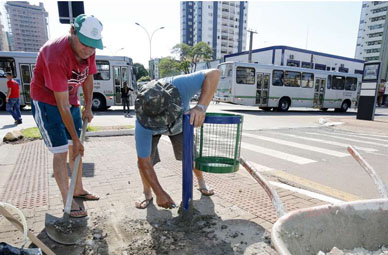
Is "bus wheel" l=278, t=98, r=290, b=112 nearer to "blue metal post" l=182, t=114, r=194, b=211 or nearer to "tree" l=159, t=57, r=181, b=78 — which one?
"blue metal post" l=182, t=114, r=194, b=211

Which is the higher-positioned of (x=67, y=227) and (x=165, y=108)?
(x=165, y=108)

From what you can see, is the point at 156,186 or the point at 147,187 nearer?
the point at 156,186

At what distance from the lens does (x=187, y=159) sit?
231cm

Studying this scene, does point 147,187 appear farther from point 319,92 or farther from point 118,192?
point 319,92

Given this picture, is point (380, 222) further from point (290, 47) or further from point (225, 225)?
point (290, 47)

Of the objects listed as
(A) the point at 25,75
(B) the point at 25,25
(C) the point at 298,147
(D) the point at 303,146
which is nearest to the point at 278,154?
(C) the point at 298,147

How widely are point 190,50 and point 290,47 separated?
29976 millimetres

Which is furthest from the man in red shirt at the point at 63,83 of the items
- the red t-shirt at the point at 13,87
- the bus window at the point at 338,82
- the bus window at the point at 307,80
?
the bus window at the point at 338,82

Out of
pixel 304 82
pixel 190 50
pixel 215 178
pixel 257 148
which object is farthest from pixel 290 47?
pixel 215 178

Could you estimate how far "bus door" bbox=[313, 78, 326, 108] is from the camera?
18469mm

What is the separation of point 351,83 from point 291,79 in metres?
6.38

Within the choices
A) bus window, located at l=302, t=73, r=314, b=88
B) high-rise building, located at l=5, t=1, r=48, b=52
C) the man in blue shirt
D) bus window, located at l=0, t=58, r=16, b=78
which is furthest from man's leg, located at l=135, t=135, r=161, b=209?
high-rise building, located at l=5, t=1, r=48, b=52

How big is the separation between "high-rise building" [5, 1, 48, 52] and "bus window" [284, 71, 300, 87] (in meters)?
75.8

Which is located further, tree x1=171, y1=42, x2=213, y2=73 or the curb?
tree x1=171, y1=42, x2=213, y2=73
